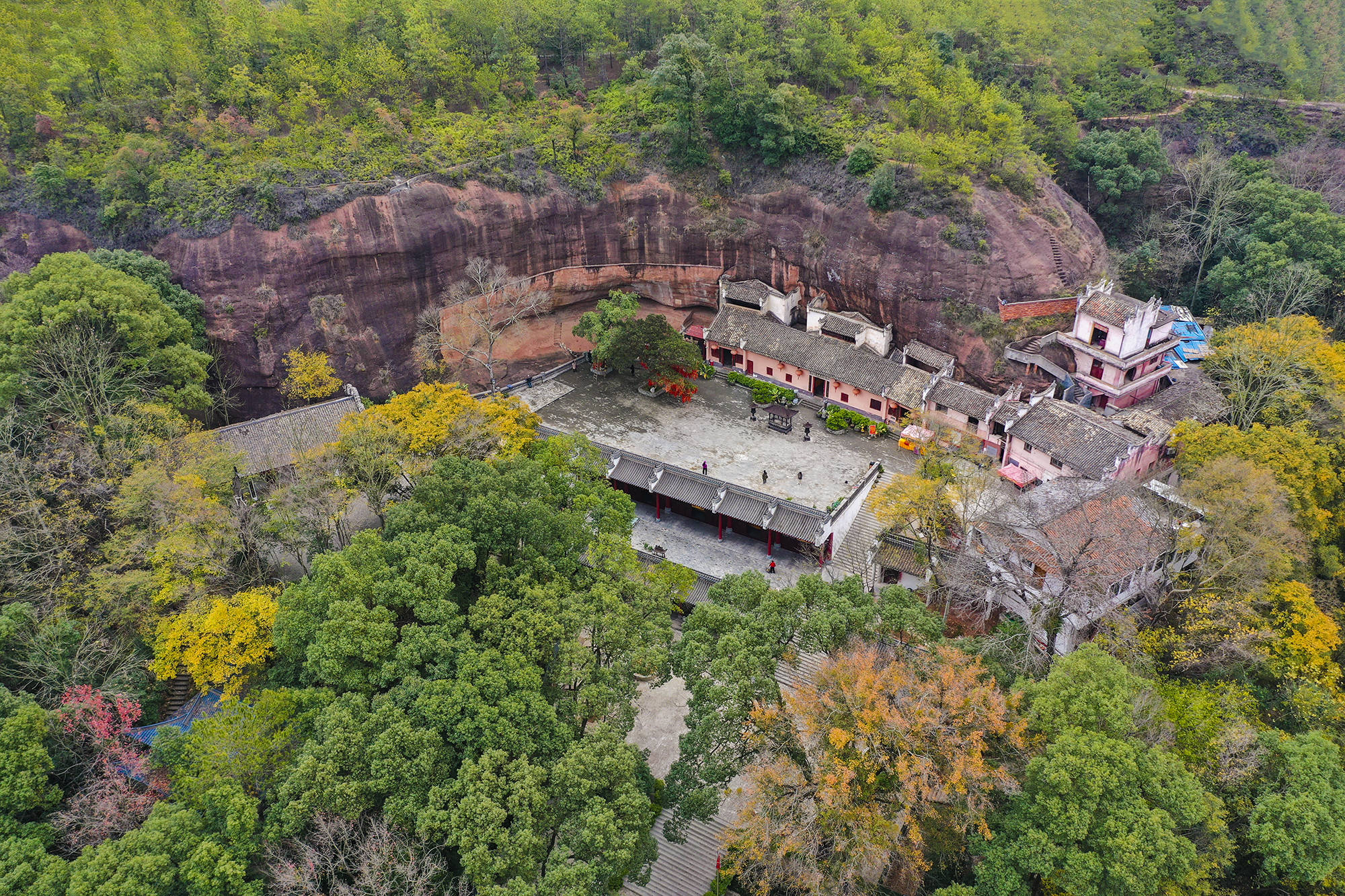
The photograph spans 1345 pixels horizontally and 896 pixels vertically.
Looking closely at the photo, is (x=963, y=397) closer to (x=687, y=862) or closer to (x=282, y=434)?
(x=687, y=862)

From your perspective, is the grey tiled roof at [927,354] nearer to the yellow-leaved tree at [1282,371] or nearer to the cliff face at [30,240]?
the yellow-leaved tree at [1282,371]

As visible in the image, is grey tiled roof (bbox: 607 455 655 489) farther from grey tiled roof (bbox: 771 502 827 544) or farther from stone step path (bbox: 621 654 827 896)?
stone step path (bbox: 621 654 827 896)

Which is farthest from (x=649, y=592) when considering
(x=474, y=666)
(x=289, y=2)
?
(x=289, y=2)

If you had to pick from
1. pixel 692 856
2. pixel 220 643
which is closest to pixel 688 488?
pixel 692 856

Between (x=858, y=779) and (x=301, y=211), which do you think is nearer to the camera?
(x=858, y=779)

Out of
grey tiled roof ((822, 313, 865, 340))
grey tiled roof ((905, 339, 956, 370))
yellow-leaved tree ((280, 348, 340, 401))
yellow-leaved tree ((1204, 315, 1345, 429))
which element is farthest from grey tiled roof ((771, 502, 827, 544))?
yellow-leaved tree ((280, 348, 340, 401))

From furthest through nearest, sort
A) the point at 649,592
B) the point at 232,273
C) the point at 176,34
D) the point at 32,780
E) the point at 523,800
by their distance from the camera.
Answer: the point at 176,34
the point at 232,273
the point at 649,592
the point at 32,780
the point at 523,800

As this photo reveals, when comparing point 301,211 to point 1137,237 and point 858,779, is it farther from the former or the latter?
point 1137,237
